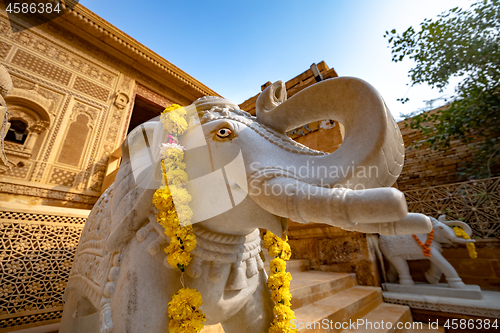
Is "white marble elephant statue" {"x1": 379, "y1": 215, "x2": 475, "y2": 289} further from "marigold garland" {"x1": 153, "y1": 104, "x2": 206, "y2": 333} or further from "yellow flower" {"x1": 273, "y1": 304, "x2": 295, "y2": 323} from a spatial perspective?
"marigold garland" {"x1": 153, "y1": 104, "x2": 206, "y2": 333}

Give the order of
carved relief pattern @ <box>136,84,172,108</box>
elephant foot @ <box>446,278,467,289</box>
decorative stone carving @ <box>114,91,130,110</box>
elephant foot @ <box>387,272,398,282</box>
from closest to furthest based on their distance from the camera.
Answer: elephant foot @ <box>446,278,467,289</box> → elephant foot @ <box>387,272,398,282</box> → decorative stone carving @ <box>114,91,130,110</box> → carved relief pattern @ <box>136,84,172,108</box>

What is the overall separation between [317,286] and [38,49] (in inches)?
297

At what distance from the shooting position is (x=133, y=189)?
1016mm

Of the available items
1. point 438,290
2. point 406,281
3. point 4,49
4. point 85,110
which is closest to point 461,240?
point 438,290

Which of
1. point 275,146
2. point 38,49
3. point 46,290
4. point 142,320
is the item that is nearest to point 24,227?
point 46,290

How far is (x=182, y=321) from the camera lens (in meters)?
0.76

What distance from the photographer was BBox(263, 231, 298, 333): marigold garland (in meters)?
1.07

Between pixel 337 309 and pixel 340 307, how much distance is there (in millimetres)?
84

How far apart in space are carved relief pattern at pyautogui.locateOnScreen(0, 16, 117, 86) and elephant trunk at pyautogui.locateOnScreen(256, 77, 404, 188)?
7.07m

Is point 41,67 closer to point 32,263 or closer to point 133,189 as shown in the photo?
point 32,263

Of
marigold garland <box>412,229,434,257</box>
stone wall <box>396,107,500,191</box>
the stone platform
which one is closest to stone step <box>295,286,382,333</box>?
the stone platform

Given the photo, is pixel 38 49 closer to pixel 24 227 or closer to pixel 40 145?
pixel 40 145

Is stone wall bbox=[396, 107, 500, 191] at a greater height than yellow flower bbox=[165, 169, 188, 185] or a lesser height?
greater

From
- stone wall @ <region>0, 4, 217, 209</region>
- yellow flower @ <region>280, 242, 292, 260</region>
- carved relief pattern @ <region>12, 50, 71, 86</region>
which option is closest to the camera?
yellow flower @ <region>280, 242, 292, 260</region>
